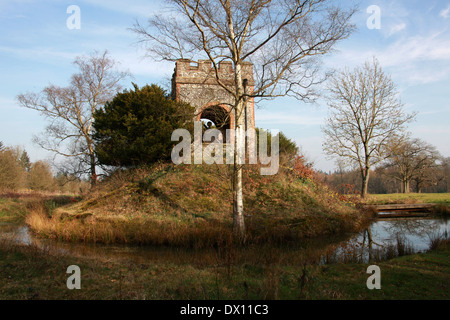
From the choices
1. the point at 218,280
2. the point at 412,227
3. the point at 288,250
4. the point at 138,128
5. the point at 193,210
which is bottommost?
the point at 412,227

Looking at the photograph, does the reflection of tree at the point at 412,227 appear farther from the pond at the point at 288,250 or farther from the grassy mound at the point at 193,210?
the grassy mound at the point at 193,210

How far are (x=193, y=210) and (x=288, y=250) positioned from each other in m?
4.33

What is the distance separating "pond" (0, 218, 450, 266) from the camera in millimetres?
7008

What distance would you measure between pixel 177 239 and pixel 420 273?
6.54 metres

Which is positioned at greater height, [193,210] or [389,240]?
[193,210]

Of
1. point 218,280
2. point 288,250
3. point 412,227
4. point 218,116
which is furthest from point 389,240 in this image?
point 218,116

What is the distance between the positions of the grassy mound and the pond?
22.5 inches

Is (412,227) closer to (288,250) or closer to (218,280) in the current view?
(288,250)

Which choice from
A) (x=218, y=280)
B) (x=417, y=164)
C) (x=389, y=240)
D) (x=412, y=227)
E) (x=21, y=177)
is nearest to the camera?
(x=218, y=280)

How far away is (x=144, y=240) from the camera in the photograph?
31.5 feet

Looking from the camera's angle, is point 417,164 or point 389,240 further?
point 417,164

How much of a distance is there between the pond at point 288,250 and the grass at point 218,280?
0.60 meters

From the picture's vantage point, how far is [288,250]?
8445mm
